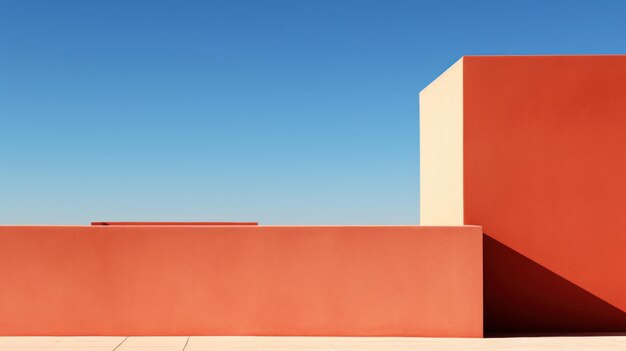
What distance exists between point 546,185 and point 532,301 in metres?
1.75

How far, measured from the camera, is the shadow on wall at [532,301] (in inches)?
372

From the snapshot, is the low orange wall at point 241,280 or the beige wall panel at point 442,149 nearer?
the low orange wall at point 241,280

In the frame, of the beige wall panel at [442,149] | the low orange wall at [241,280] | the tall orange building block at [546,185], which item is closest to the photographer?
the low orange wall at [241,280]

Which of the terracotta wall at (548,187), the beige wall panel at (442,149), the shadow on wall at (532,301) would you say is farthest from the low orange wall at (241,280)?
the beige wall panel at (442,149)

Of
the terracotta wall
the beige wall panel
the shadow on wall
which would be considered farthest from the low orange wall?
the beige wall panel

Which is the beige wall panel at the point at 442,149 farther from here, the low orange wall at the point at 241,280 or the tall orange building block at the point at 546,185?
the low orange wall at the point at 241,280

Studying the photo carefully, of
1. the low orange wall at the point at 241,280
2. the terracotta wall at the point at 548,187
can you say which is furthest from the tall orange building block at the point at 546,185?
the low orange wall at the point at 241,280

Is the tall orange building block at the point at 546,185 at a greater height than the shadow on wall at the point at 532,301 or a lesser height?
greater

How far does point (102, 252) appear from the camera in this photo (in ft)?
27.3

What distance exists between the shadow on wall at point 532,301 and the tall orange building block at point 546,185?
15 mm

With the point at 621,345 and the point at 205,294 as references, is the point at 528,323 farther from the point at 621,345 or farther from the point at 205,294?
the point at 205,294

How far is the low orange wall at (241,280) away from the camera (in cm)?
830

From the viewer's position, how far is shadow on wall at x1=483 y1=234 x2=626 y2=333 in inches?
372

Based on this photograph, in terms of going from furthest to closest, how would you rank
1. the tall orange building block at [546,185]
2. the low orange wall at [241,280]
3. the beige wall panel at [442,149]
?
the beige wall panel at [442,149], the tall orange building block at [546,185], the low orange wall at [241,280]
